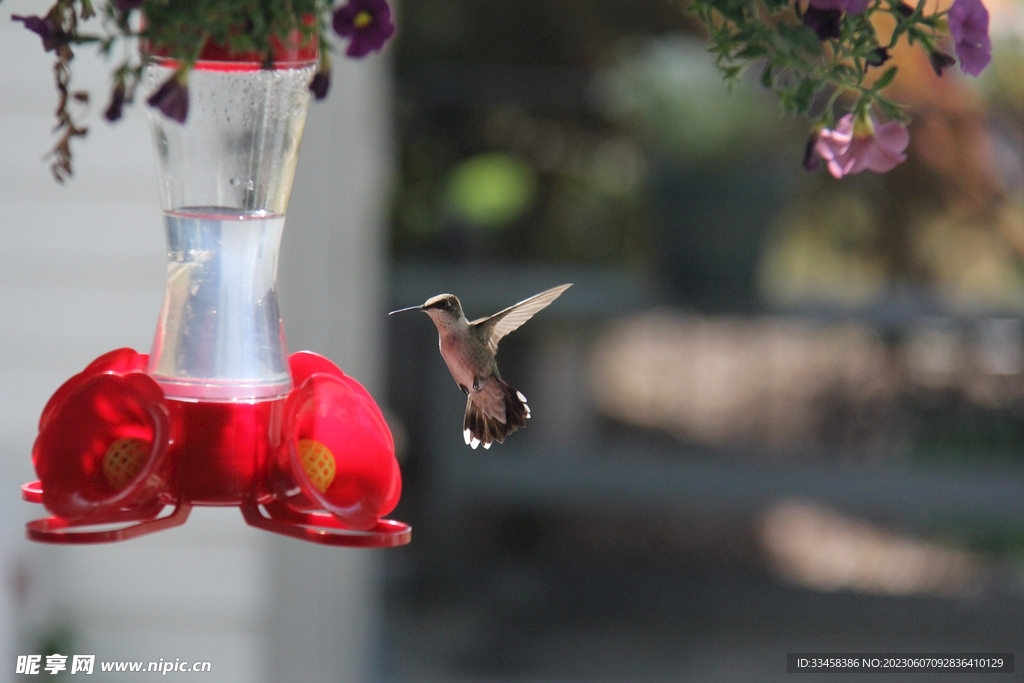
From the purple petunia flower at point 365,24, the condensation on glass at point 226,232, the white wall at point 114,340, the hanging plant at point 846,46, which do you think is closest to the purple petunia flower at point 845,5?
the hanging plant at point 846,46

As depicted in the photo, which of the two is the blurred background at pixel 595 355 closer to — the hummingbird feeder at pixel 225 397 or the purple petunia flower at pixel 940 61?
the hummingbird feeder at pixel 225 397

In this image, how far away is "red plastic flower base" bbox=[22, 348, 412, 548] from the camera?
1162 millimetres

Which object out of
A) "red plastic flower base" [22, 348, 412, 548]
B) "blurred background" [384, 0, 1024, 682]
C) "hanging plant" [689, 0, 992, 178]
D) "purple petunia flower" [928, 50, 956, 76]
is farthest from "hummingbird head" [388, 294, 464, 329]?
"blurred background" [384, 0, 1024, 682]

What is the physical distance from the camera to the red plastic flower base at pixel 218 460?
1.16m

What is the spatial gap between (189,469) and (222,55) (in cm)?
41

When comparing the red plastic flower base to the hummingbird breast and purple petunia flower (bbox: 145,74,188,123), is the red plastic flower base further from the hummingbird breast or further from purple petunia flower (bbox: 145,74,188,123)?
purple petunia flower (bbox: 145,74,188,123)

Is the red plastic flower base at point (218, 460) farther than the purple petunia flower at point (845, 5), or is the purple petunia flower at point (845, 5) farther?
the red plastic flower base at point (218, 460)

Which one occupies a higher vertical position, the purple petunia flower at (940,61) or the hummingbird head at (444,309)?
the purple petunia flower at (940,61)

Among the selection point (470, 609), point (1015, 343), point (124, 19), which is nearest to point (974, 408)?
point (1015, 343)

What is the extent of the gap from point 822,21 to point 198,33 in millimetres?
550

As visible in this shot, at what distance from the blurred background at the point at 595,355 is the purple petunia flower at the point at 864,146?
7.16ft

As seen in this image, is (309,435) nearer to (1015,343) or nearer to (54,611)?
(54,611)

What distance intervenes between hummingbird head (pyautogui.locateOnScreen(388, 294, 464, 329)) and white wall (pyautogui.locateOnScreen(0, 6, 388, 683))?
189 centimetres

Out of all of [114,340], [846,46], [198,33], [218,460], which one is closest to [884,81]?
[846,46]
